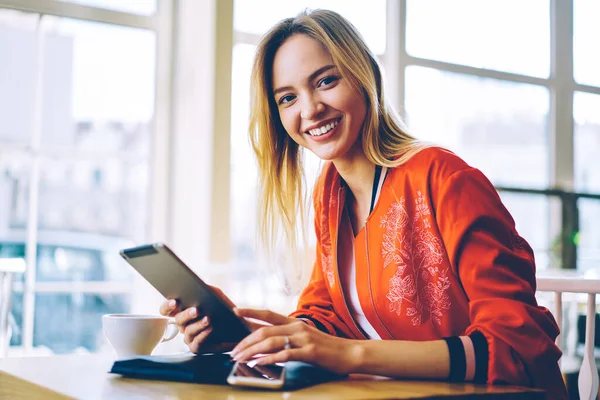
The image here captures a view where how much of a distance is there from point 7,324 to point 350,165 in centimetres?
120

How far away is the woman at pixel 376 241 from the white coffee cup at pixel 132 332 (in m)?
0.06

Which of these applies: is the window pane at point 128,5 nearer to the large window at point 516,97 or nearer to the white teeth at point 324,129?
the large window at point 516,97

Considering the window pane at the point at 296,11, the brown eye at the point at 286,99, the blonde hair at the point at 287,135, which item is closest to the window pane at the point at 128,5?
the window pane at the point at 296,11

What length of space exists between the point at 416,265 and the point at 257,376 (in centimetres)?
47

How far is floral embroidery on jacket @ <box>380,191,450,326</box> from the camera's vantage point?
1271mm

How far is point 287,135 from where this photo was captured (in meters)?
1.65

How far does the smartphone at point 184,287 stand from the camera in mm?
1021

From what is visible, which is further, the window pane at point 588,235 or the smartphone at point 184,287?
the window pane at point 588,235

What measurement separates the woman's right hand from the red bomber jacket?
306mm

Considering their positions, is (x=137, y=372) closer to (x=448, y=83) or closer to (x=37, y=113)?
(x=37, y=113)

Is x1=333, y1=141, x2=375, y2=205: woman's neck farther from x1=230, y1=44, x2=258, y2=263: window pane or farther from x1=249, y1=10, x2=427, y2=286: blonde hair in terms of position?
x1=230, y1=44, x2=258, y2=263: window pane

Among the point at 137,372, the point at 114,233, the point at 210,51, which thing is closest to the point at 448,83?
the point at 210,51

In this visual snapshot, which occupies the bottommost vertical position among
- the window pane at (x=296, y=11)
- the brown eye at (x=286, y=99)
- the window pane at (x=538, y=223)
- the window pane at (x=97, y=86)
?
the window pane at (x=538, y=223)

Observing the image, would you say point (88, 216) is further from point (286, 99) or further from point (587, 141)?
point (587, 141)
